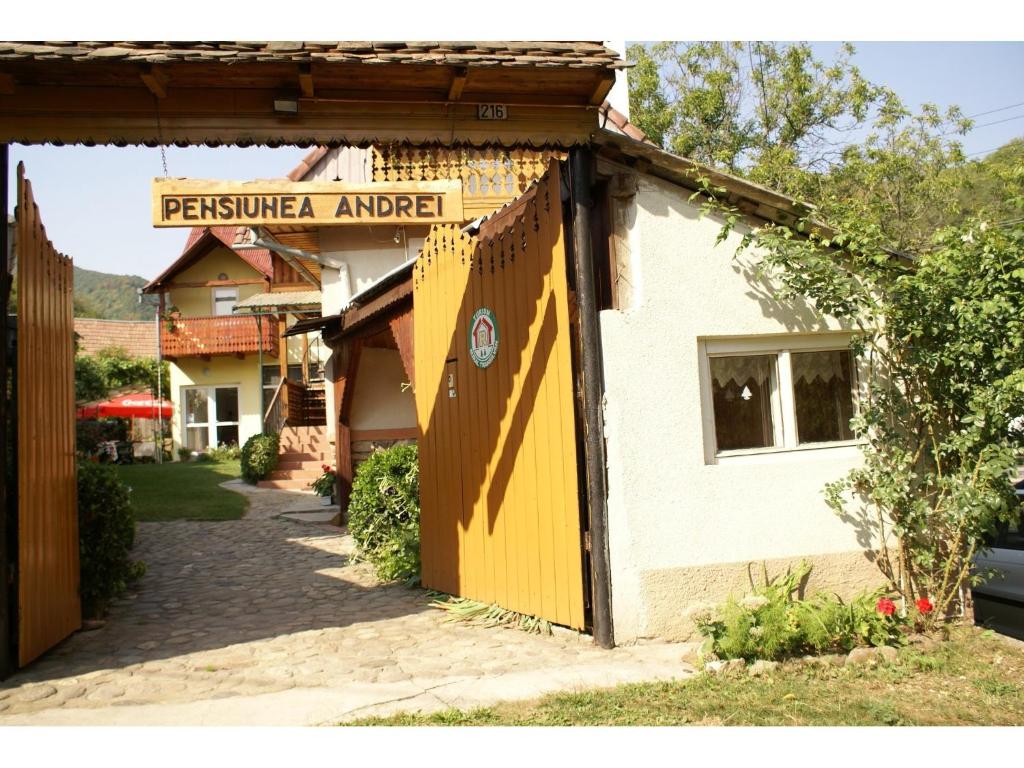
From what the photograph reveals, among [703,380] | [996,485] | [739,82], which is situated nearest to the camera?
[996,485]

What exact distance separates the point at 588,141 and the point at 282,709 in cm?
414

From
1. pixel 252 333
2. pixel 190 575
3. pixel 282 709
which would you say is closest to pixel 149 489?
pixel 190 575

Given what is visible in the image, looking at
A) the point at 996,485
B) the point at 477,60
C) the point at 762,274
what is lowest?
the point at 996,485

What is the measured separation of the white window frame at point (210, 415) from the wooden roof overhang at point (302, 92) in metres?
23.6

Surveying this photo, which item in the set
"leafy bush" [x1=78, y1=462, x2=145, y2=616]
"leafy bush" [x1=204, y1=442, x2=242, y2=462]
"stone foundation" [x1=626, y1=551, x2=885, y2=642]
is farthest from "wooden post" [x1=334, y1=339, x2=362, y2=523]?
"leafy bush" [x1=204, y1=442, x2=242, y2=462]

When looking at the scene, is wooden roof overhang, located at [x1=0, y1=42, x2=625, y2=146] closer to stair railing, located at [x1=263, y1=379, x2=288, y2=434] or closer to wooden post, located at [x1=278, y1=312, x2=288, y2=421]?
wooden post, located at [x1=278, y1=312, x2=288, y2=421]

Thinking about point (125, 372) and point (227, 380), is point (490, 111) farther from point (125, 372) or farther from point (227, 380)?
point (125, 372)

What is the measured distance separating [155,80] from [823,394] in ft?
16.9

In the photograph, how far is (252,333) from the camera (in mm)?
26109

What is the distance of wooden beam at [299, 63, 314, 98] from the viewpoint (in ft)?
16.3

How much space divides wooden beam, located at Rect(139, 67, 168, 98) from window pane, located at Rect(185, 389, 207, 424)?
24.6m

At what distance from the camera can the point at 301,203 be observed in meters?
5.33

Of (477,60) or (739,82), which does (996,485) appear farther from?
(739,82)

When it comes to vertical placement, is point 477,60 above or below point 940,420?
above
